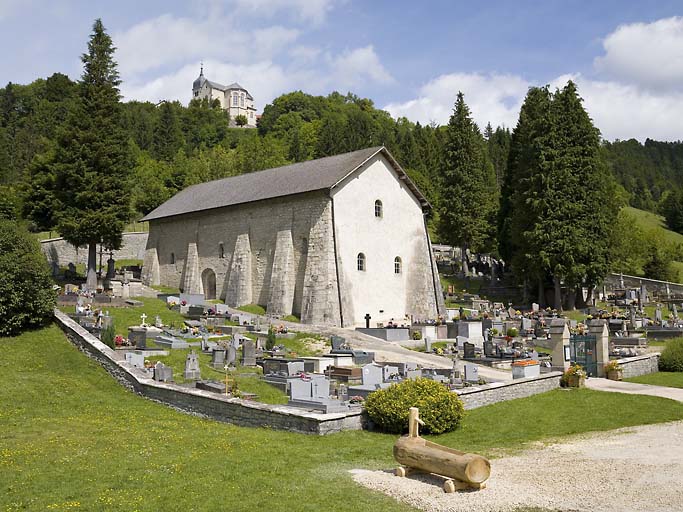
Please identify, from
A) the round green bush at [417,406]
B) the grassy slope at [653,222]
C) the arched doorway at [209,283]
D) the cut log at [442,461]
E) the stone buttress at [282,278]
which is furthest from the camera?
the grassy slope at [653,222]

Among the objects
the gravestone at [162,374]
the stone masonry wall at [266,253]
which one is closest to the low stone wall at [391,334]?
the stone masonry wall at [266,253]

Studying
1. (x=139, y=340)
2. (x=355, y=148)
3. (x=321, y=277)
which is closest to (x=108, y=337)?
(x=139, y=340)

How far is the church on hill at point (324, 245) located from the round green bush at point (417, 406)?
2040 centimetres

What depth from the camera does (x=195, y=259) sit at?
4316 cm

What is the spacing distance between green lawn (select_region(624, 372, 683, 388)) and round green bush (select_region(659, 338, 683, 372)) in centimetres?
65

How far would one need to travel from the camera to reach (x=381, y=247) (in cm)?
3750

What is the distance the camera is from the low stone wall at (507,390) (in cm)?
1508

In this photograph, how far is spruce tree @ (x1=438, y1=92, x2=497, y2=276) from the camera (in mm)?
52312

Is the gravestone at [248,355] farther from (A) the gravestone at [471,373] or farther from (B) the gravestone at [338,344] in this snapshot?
(A) the gravestone at [471,373]

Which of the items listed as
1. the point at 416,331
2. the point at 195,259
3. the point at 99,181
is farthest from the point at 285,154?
the point at 416,331

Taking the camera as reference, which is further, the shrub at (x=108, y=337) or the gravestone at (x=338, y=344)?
the gravestone at (x=338, y=344)

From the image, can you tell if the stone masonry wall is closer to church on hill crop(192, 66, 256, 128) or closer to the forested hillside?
the forested hillside

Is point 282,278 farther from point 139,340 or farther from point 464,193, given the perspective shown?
point 464,193

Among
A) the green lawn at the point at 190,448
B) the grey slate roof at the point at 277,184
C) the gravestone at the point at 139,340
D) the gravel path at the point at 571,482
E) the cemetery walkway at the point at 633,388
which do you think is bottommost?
the cemetery walkway at the point at 633,388
